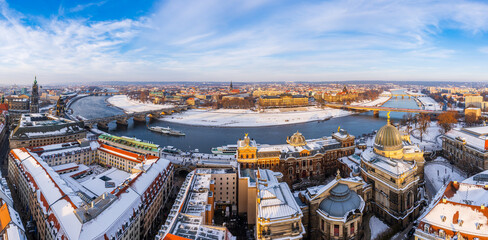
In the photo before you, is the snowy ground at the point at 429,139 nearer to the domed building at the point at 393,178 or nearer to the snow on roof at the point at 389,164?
the domed building at the point at 393,178

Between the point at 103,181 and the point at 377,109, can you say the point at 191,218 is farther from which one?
the point at 377,109

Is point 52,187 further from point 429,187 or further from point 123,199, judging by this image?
point 429,187

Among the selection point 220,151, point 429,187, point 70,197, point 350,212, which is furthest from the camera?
point 220,151

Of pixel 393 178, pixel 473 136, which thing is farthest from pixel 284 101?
pixel 393 178

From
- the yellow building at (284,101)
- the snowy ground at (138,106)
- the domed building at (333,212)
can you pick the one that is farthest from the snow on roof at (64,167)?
the yellow building at (284,101)

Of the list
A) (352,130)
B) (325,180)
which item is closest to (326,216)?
(325,180)
